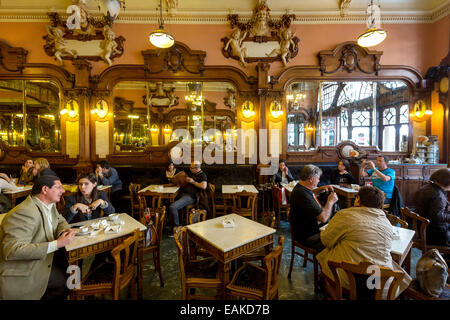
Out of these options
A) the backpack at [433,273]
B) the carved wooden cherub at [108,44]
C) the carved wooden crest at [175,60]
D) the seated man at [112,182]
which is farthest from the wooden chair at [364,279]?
the carved wooden cherub at [108,44]

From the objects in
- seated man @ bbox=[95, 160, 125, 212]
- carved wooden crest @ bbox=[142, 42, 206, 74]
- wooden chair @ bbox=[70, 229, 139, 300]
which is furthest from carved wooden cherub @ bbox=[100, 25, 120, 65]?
wooden chair @ bbox=[70, 229, 139, 300]

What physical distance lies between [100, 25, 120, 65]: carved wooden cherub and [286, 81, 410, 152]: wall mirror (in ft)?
18.3

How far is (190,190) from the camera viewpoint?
15.7 ft

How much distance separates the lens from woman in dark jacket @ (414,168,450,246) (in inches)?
103

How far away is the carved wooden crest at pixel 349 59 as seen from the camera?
626 cm

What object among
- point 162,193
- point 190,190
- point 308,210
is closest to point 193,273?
point 308,210

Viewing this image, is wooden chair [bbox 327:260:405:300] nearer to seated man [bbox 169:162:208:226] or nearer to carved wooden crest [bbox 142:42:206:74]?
seated man [bbox 169:162:208:226]

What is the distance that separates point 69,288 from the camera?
1.95 metres

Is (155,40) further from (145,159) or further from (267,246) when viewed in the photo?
(267,246)

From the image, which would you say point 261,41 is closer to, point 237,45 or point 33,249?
point 237,45

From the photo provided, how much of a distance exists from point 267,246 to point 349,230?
0.96 meters

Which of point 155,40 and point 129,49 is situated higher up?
point 129,49

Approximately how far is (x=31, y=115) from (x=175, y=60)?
5.06 meters

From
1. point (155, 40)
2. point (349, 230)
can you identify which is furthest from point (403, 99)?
point (155, 40)
